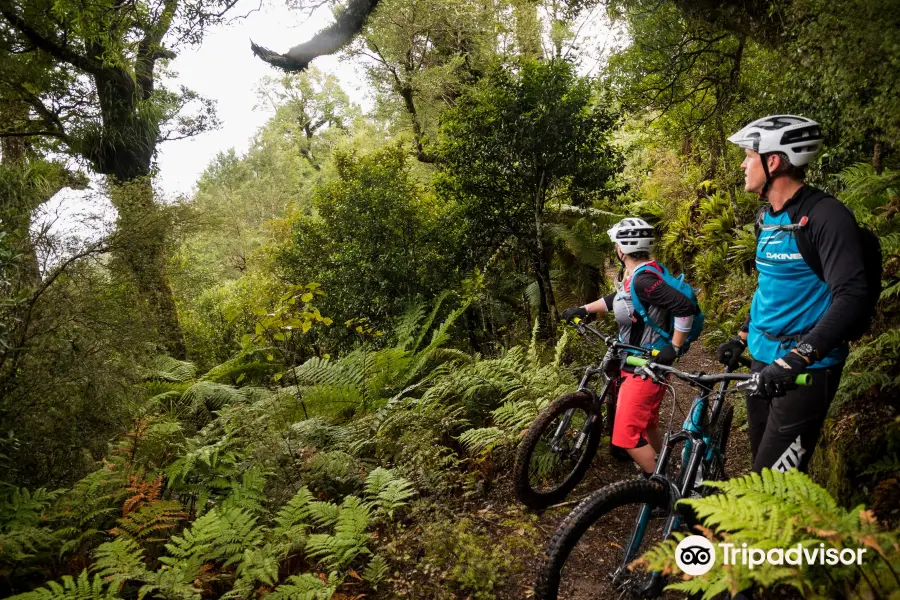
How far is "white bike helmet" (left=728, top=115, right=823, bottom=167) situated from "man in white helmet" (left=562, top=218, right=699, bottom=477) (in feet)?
3.83

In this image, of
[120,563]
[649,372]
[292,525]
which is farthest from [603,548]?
[120,563]

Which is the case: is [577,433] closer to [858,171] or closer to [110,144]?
[858,171]

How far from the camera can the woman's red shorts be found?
3545 mm

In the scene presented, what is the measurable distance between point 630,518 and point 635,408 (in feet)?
2.83

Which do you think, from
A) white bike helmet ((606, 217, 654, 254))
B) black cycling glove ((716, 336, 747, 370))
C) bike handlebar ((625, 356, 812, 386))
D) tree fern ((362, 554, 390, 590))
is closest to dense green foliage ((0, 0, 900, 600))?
tree fern ((362, 554, 390, 590))

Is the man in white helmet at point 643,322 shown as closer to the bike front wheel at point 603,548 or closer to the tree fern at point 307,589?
the bike front wheel at point 603,548

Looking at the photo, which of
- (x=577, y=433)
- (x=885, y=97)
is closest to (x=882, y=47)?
(x=885, y=97)

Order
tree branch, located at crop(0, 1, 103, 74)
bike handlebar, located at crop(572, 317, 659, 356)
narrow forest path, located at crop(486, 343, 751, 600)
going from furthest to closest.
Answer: tree branch, located at crop(0, 1, 103, 74) < bike handlebar, located at crop(572, 317, 659, 356) < narrow forest path, located at crop(486, 343, 751, 600)

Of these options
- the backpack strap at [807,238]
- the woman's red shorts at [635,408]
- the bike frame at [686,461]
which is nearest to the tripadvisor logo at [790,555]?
the bike frame at [686,461]

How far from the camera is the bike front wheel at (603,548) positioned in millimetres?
2535

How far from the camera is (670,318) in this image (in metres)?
3.77

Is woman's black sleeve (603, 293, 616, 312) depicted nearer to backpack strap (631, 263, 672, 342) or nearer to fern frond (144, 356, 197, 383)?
backpack strap (631, 263, 672, 342)

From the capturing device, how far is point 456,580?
133 inches

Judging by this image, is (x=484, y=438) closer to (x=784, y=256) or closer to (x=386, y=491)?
(x=386, y=491)
